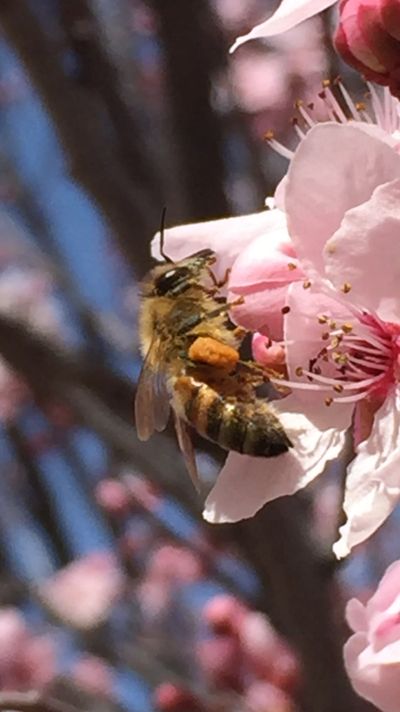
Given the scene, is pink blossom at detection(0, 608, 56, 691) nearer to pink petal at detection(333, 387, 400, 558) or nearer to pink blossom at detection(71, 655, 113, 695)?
pink blossom at detection(71, 655, 113, 695)

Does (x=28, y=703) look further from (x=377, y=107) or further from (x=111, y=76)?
(x=111, y=76)

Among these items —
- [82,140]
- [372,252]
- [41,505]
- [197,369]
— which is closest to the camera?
[372,252]

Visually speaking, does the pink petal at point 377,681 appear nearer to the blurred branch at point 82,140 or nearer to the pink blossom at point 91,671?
the blurred branch at point 82,140

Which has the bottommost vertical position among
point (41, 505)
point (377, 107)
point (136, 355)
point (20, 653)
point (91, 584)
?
point (20, 653)

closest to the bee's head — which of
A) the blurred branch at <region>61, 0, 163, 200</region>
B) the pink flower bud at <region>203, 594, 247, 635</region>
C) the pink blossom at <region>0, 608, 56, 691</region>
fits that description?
the blurred branch at <region>61, 0, 163, 200</region>

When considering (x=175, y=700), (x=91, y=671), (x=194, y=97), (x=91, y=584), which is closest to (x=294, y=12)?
(x=194, y=97)

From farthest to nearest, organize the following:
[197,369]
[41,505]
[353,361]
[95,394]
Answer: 1. [41,505]
2. [95,394]
3. [197,369]
4. [353,361]

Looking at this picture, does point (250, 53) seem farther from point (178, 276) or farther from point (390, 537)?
point (178, 276)
